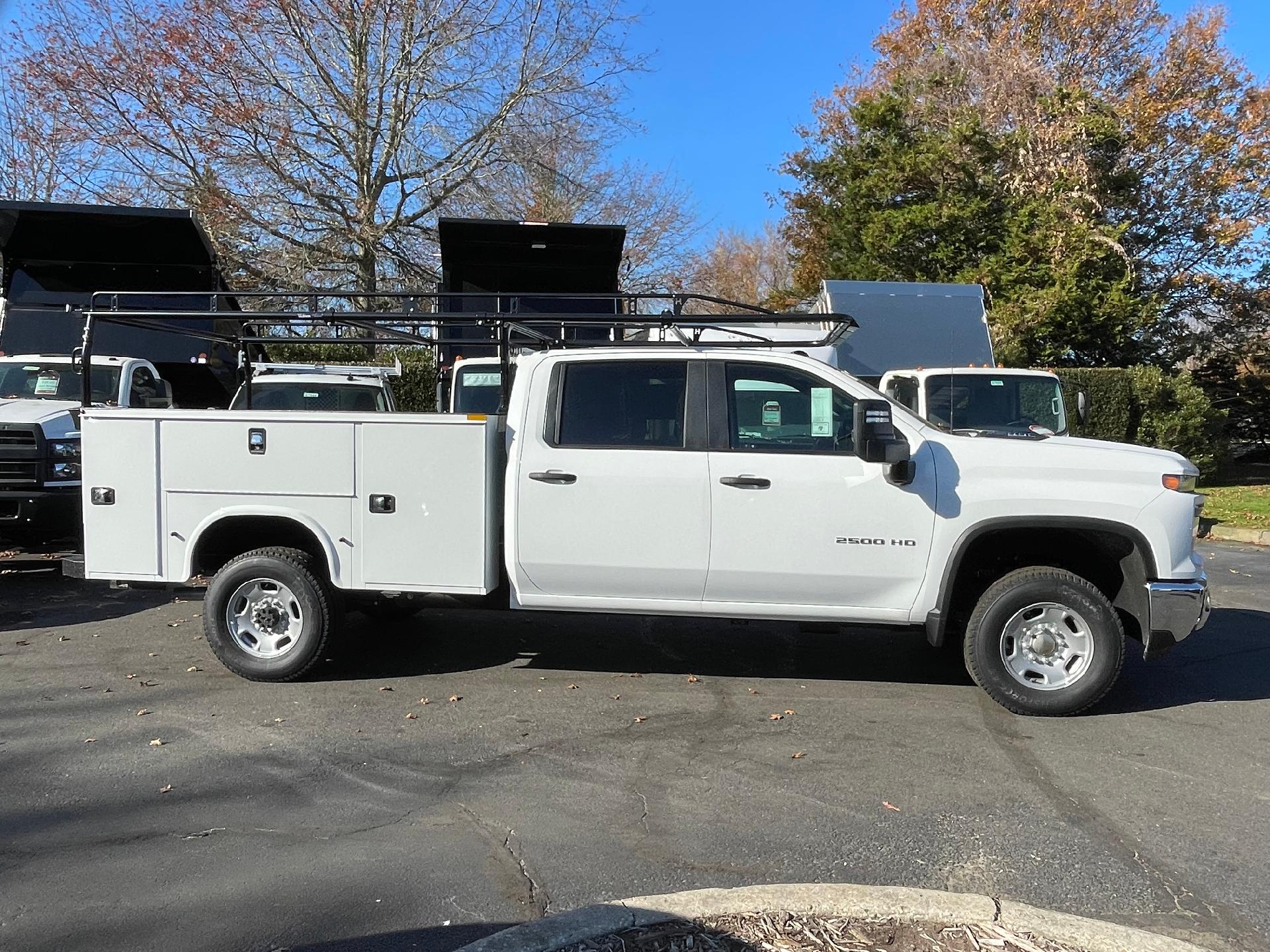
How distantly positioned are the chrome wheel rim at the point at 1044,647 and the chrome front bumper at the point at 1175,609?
386mm

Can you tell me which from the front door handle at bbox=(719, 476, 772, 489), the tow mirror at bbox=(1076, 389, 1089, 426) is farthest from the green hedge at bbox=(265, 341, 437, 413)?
the front door handle at bbox=(719, 476, 772, 489)

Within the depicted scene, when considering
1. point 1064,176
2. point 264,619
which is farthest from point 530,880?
point 1064,176

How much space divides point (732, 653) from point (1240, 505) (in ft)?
41.5

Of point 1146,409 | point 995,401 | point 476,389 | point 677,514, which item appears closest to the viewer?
point 677,514

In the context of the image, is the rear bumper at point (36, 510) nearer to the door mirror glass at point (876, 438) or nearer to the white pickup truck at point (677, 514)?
the white pickup truck at point (677, 514)

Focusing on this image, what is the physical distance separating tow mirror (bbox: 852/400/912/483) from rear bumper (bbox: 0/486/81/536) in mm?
6424

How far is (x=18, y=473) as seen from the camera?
789cm

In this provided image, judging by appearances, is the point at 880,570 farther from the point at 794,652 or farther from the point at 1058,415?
the point at 1058,415

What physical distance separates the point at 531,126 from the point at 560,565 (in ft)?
51.6

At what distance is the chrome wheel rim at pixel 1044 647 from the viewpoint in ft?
17.3

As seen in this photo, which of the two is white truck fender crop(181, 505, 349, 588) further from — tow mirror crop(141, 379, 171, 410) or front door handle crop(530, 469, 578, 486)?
tow mirror crop(141, 379, 171, 410)

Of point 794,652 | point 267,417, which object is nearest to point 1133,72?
point 794,652

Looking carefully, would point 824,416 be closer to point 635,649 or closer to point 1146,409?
point 635,649

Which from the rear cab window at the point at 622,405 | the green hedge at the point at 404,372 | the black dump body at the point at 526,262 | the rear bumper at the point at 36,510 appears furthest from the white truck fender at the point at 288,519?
the green hedge at the point at 404,372
